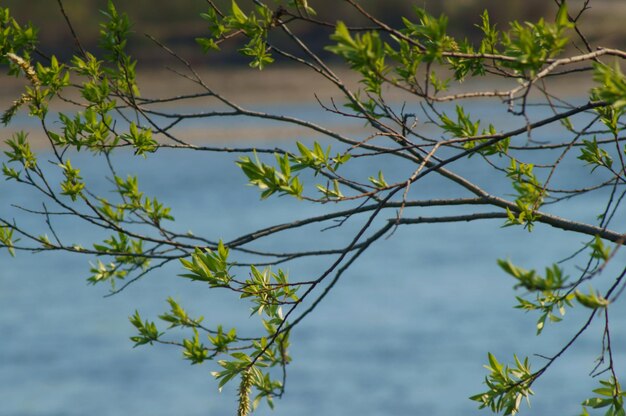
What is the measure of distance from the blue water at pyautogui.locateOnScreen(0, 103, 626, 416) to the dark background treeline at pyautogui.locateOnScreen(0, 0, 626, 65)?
9.55 m

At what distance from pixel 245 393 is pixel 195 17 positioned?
80.3 feet

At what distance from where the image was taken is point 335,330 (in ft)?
37.2

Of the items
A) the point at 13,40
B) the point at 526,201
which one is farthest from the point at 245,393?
the point at 13,40

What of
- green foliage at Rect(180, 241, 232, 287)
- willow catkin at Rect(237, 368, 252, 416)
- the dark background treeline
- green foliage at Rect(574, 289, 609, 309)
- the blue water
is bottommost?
green foliage at Rect(574, 289, 609, 309)

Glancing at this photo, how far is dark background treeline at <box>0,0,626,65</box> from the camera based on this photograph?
975 inches

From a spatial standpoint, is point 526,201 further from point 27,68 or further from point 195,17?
point 195,17

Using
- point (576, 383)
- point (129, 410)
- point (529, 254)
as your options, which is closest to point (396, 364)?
point (576, 383)

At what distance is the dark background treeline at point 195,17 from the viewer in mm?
24766

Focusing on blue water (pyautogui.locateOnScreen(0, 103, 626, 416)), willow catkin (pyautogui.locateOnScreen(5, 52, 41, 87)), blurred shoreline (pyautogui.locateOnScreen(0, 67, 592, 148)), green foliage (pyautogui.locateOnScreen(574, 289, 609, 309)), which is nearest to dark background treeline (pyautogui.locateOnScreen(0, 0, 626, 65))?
blurred shoreline (pyautogui.locateOnScreen(0, 67, 592, 148))

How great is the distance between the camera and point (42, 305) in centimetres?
1262

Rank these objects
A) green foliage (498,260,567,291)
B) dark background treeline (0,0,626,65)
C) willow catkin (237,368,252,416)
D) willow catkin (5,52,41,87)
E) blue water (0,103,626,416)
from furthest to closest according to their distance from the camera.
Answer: dark background treeline (0,0,626,65) → blue water (0,103,626,416) → willow catkin (5,52,41,87) → willow catkin (237,368,252,416) → green foliage (498,260,567,291)

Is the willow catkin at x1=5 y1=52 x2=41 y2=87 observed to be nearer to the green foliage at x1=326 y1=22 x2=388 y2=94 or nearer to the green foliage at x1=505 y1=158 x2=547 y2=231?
the green foliage at x1=326 y1=22 x2=388 y2=94

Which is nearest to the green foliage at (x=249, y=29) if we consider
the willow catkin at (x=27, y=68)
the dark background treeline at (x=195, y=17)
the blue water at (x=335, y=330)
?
the willow catkin at (x=27, y=68)

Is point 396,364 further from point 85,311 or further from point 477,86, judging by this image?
point 477,86
